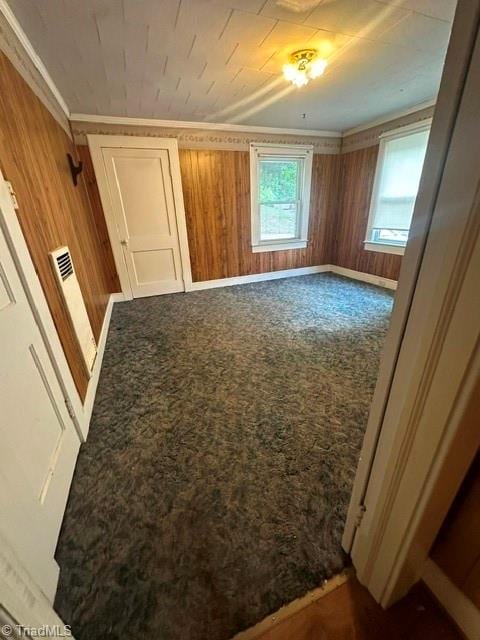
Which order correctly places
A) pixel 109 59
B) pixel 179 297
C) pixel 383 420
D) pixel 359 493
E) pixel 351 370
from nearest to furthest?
pixel 383 420
pixel 359 493
pixel 109 59
pixel 351 370
pixel 179 297

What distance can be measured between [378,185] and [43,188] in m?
4.04

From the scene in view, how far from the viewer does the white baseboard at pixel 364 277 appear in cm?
390

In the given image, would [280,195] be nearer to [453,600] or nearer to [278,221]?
[278,221]

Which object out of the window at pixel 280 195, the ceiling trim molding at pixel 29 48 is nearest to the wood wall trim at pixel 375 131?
the window at pixel 280 195

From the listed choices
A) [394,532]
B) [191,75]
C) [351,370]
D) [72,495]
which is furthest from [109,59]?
[394,532]

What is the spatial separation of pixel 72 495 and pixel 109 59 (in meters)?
2.92

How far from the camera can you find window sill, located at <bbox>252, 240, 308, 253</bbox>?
14.5 ft

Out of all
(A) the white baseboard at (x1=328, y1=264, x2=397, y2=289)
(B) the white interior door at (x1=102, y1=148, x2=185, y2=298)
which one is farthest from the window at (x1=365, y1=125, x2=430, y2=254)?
(B) the white interior door at (x1=102, y1=148, x2=185, y2=298)

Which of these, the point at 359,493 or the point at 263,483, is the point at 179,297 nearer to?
the point at 263,483

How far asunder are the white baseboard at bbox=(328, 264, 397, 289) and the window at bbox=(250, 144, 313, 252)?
31.2 inches

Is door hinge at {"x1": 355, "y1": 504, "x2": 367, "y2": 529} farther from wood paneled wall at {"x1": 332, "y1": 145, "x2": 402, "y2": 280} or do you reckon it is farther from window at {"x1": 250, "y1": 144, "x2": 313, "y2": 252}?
window at {"x1": 250, "y1": 144, "x2": 313, "y2": 252}

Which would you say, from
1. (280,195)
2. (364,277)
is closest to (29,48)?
(280,195)

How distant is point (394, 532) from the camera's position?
2.49 feet

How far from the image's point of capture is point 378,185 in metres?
3.77
